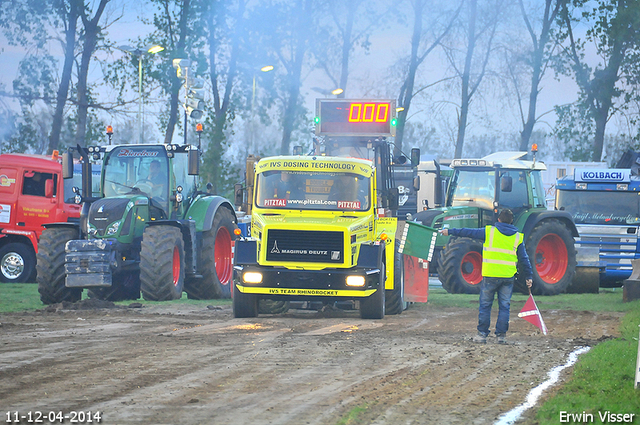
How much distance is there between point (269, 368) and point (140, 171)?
9.15 m

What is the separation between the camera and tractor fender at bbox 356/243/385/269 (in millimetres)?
14023

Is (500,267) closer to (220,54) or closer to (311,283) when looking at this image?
(311,283)

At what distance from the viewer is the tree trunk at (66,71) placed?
3488cm

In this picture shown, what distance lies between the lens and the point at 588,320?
15.5 meters

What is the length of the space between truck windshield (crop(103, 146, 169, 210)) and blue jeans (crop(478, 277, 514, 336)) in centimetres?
745

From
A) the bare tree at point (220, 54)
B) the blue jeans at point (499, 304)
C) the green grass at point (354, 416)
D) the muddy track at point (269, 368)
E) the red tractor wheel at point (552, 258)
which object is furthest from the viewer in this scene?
the bare tree at point (220, 54)

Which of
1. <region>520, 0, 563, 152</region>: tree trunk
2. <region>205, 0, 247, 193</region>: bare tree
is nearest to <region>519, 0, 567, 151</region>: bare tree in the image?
<region>520, 0, 563, 152</region>: tree trunk

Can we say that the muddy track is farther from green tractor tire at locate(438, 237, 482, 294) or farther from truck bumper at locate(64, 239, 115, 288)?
green tractor tire at locate(438, 237, 482, 294)

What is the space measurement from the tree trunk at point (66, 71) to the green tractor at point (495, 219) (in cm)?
1879

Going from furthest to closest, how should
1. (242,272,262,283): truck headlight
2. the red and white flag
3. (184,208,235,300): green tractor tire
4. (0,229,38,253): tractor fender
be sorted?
(0,229,38,253): tractor fender → (184,208,235,300): green tractor tire → (242,272,262,283): truck headlight → the red and white flag

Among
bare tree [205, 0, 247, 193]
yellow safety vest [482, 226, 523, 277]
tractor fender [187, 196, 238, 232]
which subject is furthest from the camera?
bare tree [205, 0, 247, 193]

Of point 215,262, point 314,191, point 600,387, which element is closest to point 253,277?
point 314,191

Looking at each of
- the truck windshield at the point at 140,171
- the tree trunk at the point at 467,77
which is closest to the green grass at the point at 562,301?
the truck windshield at the point at 140,171

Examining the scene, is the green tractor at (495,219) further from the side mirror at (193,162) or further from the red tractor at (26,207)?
the red tractor at (26,207)
